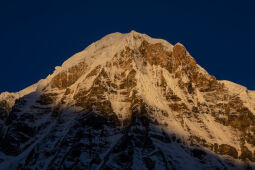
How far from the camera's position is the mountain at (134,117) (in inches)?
5807

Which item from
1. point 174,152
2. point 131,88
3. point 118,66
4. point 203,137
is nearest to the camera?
point 174,152

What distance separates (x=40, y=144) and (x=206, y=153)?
134ft

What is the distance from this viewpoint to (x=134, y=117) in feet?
511

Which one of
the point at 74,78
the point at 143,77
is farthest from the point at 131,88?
the point at 74,78

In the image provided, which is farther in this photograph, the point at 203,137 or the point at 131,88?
the point at 131,88

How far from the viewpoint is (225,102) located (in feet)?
561

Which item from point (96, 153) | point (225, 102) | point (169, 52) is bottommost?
point (96, 153)

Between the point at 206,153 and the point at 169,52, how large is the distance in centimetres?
4500

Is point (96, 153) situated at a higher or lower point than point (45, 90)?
lower

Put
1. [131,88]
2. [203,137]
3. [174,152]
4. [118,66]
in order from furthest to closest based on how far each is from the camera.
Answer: [118,66] → [131,88] → [203,137] → [174,152]

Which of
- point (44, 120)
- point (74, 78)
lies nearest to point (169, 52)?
point (74, 78)

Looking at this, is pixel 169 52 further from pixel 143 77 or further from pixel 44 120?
pixel 44 120

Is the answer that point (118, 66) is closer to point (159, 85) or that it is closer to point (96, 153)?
point (159, 85)

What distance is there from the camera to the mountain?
14750cm
